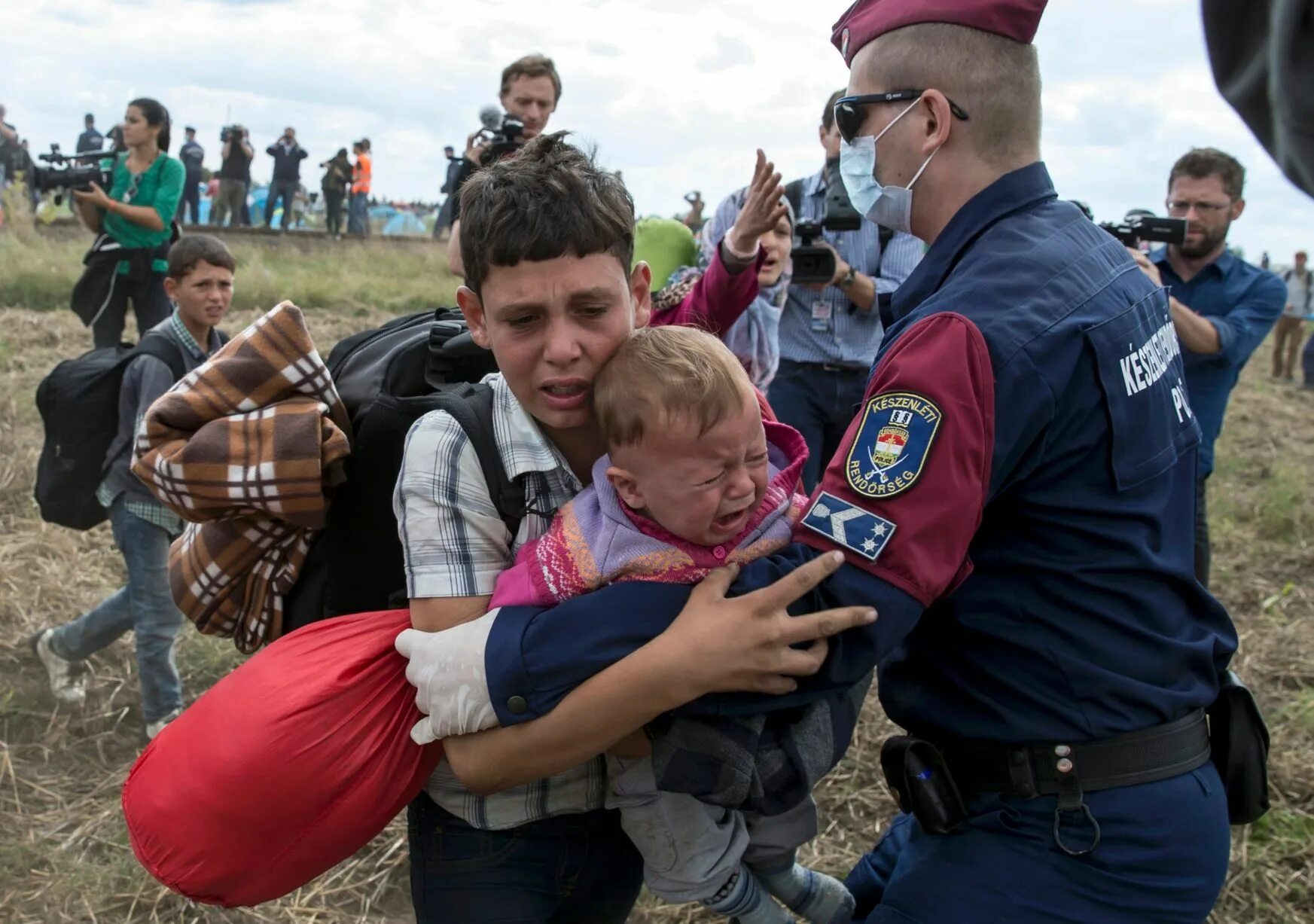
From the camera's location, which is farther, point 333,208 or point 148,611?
point 333,208

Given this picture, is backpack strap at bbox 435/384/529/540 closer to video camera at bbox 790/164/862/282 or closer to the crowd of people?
the crowd of people

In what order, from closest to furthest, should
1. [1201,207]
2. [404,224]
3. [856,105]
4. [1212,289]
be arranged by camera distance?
1. [856,105]
2. [1201,207]
3. [1212,289]
4. [404,224]

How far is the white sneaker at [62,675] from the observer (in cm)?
492

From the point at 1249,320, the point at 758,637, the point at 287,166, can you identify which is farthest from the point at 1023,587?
the point at 287,166

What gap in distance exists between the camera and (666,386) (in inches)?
71.5

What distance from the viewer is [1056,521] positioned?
1.84 meters

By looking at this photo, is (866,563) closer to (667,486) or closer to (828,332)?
(667,486)

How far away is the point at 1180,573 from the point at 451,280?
17.6m

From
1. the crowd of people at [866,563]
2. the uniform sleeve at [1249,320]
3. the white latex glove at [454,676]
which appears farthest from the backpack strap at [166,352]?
the uniform sleeve at [1249,320]

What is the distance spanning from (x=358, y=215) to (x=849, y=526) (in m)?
24.8

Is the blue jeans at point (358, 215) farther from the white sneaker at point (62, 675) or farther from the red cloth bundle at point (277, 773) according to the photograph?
the red cloth bundle at point (277, 773)

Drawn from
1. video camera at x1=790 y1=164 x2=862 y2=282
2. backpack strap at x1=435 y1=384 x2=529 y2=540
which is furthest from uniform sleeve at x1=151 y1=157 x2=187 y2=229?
backpack strap at x1=435 y1=384 x2=529 y2=540

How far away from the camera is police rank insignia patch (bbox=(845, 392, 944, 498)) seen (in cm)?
168

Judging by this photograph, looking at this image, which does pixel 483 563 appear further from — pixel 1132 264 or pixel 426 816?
pixel 1132 264
